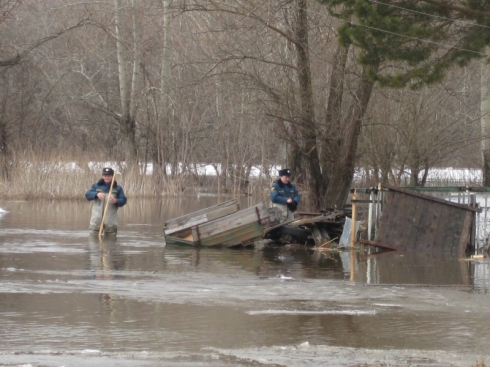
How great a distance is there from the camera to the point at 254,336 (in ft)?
28.2

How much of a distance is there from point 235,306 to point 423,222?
23.7ft

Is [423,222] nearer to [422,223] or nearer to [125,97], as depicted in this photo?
[422,223]

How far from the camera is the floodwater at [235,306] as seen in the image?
7797 millimetres

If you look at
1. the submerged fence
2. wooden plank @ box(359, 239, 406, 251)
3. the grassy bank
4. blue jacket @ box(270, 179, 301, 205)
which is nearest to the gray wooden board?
blue jacket @ box(270, 179, 301, 205)

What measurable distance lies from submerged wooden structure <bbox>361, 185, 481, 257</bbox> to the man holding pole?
5440 millimetres

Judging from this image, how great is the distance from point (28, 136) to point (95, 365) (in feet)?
124

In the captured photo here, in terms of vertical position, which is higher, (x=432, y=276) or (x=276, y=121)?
(x=276, y=121)

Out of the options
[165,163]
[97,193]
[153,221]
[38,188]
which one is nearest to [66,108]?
[165,163]

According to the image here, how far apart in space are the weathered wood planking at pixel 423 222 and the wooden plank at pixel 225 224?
2.41 meters

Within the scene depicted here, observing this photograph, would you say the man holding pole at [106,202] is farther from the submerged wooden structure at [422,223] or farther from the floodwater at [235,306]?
the submerged wooden structure at [422,223]

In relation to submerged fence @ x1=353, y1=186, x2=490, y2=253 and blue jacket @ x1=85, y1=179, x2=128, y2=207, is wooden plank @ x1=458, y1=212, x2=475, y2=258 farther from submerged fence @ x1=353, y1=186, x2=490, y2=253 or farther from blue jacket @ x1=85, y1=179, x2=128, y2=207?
blue jacket @ x1=85, y1=179, x2=128, y2=207

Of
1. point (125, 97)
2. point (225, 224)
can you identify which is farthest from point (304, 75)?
point (125, 97)

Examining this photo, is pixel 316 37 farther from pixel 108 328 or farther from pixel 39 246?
pixel 108 328

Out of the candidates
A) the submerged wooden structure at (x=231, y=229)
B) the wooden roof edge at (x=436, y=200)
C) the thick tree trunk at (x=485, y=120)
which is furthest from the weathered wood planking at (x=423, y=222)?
the thick tree trunk at (x=485, y=120)
